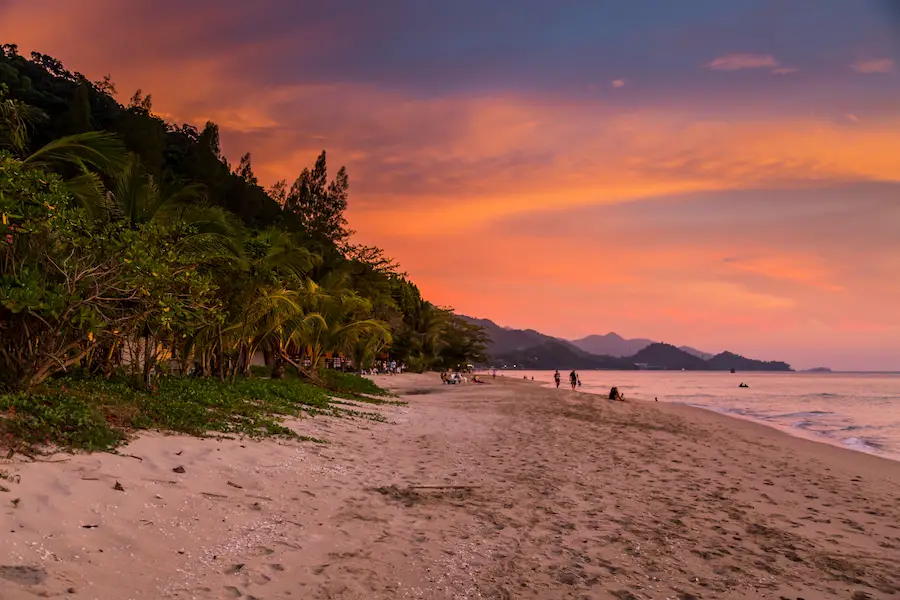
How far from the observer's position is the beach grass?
21.0 ft

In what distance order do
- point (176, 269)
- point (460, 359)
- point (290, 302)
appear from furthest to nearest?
point (460, 359)
point (290, 302)
point (176, 269)

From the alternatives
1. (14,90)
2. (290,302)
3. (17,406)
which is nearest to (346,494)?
(17,406)

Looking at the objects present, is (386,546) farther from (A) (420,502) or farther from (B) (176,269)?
(B) (176,269)

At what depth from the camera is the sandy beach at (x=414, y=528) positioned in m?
4.52

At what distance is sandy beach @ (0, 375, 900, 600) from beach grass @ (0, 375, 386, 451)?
431 mm

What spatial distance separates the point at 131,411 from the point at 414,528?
15.9 ft

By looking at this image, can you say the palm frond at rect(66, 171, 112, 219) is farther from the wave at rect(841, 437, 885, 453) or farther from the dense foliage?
the wave at rect(841, 437, 885, 453)

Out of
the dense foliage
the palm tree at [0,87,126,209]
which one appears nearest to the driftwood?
the dense foliage

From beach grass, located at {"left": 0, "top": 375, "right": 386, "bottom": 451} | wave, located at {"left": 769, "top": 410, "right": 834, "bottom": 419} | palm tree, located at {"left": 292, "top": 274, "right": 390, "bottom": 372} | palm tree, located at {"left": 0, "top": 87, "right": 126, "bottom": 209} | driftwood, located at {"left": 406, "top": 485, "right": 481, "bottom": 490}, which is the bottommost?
wave, located at {"left": 769, "top": 410, "right": 834, "bottom": 419}

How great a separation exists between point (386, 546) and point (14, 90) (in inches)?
2336

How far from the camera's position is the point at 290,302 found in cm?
1869

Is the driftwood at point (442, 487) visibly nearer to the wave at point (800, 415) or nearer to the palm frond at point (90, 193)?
the palm frond at point (90, 193)

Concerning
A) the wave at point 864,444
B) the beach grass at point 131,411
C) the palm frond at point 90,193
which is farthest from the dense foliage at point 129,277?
the wave at point 864,444

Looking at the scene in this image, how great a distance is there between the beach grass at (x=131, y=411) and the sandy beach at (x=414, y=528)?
0.43 m
